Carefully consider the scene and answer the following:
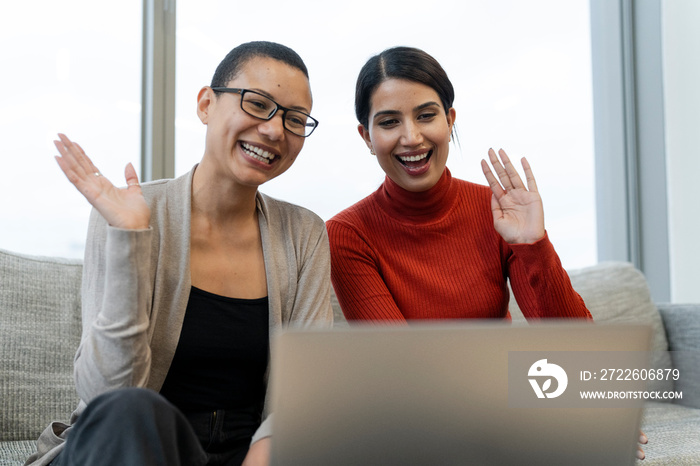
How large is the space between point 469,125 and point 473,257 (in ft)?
4.31

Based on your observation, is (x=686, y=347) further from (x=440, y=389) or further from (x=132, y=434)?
(x=132, y=434)

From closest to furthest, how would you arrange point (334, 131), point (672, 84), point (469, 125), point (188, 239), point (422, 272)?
point (188, 239), point (422, 272), point (334, 131), point (469, 125), point (672, 84)

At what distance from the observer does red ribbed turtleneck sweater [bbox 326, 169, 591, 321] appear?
61.4 inches

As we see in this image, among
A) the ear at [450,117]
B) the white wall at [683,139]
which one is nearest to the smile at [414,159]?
the ear at [450,117]

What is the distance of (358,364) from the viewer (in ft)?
2.31

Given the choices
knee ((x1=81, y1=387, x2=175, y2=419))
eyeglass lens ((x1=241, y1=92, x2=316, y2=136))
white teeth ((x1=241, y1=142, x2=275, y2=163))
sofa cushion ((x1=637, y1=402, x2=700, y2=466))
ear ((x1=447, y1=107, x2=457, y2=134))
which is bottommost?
sofa cushion ((x1=637, y1=402, x2=700, y2=466))

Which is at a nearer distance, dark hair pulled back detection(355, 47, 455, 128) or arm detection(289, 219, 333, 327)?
arm detection(289, 219, 333, 327)

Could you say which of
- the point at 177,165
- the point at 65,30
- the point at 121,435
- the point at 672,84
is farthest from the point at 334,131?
the point at 121,435

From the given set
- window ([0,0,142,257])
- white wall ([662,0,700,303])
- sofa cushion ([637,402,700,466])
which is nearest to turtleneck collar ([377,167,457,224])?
sofa cushion ([637,402,700,466])

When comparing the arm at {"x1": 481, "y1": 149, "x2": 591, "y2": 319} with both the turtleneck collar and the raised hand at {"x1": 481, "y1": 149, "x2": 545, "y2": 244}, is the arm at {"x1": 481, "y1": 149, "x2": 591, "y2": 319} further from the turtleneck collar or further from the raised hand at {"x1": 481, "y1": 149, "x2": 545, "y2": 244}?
the turtleneck collar

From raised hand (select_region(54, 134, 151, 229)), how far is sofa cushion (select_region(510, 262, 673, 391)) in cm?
160

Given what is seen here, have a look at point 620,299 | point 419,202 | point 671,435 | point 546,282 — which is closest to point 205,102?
point 419,202

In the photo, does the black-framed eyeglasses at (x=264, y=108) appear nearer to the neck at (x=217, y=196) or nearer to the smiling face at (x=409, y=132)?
the neck at (x=217, y=196)

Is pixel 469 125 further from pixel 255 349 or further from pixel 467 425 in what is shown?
pixel 467 425
